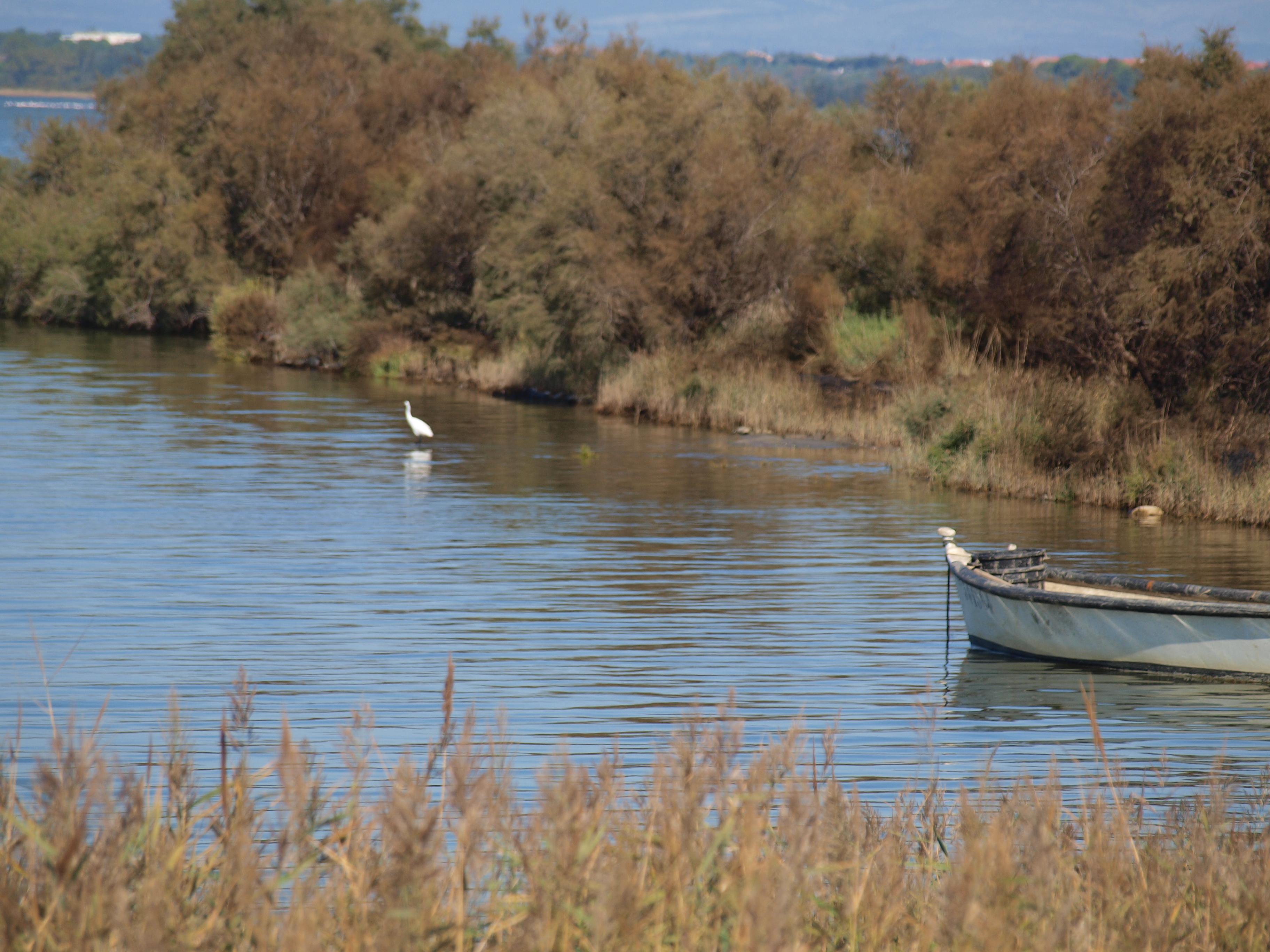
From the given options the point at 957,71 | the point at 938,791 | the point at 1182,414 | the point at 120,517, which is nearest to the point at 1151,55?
the point at 1182,414

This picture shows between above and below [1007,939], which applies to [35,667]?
below

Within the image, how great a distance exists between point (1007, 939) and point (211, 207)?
5990 centimetres

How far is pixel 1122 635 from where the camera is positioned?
1409 centimetres

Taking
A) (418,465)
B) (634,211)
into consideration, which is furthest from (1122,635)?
(634,211)

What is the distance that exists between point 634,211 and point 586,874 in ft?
118

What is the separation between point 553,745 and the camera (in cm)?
1100

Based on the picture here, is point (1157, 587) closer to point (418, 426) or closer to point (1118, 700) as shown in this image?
point (1118, 700)

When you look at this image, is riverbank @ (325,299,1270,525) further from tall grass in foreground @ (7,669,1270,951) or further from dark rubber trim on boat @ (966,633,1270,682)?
tall grass in foreground @ (7,669,1270,951)

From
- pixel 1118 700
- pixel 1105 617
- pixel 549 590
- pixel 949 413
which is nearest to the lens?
pixel 1118 700

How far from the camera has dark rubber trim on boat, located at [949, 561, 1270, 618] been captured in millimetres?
13430

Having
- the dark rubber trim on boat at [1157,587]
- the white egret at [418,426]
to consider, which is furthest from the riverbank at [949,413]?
the dark rubber trim on boat at [1157,587]

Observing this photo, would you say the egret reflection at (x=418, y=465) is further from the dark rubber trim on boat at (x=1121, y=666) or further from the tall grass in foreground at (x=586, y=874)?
the tall grass in foreground at (x=586, y=874)

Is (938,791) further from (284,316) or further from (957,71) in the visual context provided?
(957,71)

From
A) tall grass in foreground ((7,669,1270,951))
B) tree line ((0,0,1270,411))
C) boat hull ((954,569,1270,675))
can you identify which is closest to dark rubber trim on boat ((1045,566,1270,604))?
boat hull ((954,569,1270,675))
